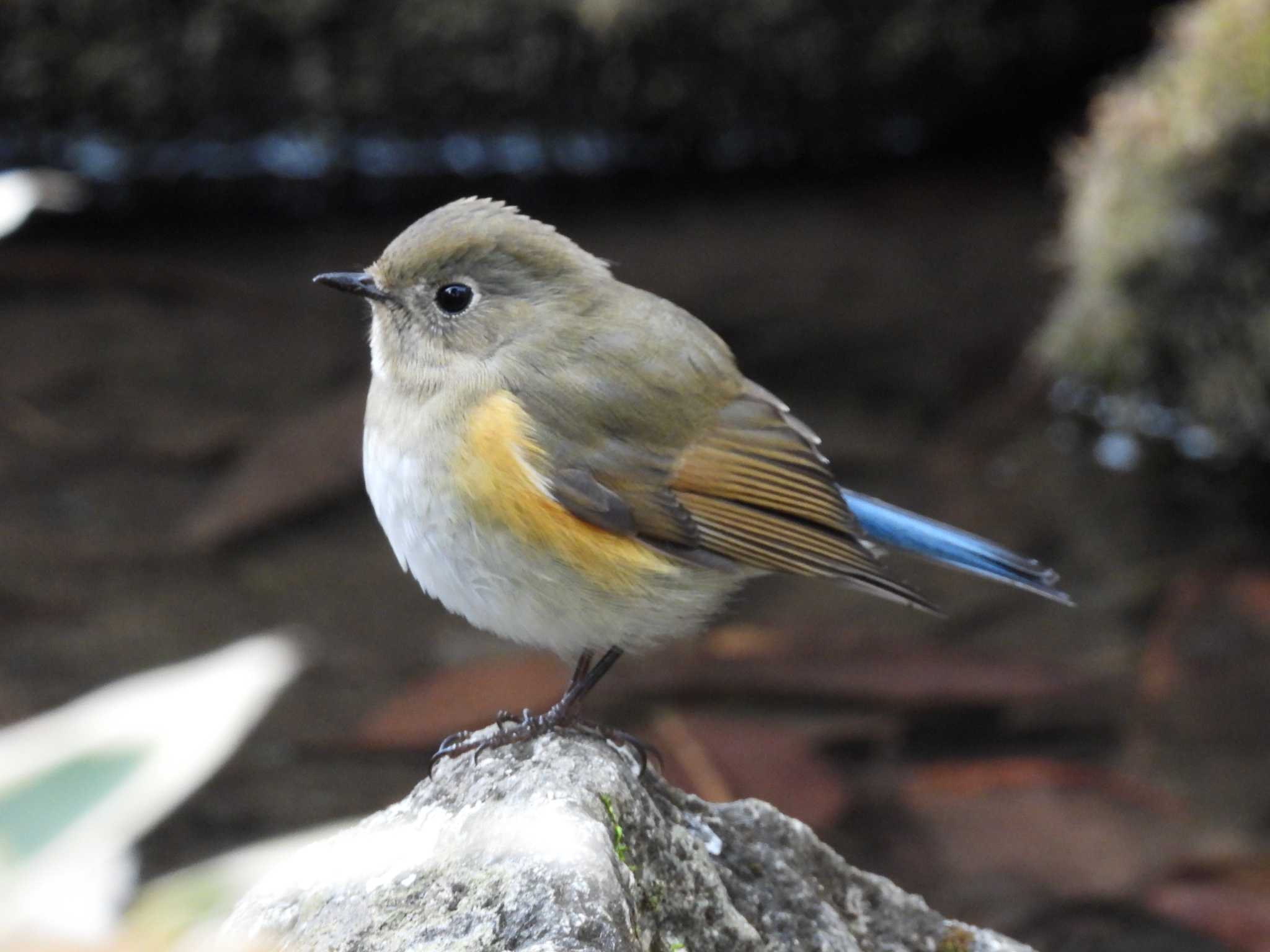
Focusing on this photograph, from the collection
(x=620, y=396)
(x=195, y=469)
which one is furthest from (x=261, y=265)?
(x=620, y=396)

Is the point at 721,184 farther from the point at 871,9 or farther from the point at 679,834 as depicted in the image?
the point at 679,834

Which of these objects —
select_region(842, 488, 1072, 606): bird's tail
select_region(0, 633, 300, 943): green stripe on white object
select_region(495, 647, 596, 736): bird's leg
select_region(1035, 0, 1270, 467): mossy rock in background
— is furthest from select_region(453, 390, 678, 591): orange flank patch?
select_region(1035, 0, 1270, 467): mossy rock in background

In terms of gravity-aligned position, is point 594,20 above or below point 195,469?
above

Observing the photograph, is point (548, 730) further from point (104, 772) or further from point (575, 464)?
point (104, 772)

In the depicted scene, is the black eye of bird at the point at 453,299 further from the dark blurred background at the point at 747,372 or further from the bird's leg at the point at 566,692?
the bird's leg at the point at 566,692

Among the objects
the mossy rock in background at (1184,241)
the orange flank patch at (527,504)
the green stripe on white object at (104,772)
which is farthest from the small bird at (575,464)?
the mossy rock in background at (1184,241)

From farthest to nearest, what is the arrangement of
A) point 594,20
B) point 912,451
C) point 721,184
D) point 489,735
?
1. point 721,184
2. point 594,20
3. point 912,451
4. point 489,735

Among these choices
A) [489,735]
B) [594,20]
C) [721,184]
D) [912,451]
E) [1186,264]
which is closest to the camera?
[489,735]
